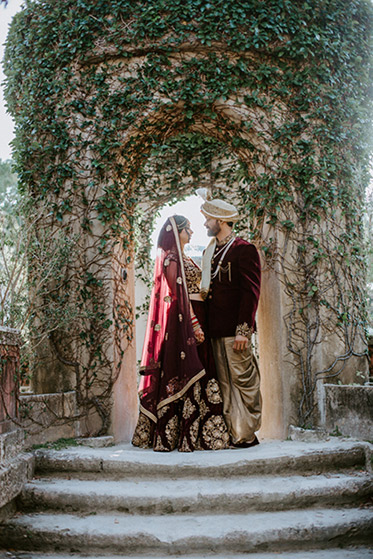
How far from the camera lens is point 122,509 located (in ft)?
11.6

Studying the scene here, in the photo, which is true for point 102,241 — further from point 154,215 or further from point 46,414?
point 154,215

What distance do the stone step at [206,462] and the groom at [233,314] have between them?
56cm

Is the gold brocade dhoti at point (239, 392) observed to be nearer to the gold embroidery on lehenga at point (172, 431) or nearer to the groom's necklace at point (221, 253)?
the gold embroidery on lehenga at point (172, 431)

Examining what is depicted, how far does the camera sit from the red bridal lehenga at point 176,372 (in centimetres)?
458

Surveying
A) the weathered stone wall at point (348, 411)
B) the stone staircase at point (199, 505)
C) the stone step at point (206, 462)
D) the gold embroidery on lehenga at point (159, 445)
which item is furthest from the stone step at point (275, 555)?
the gold embroidery on lehenga at point (159, 445)

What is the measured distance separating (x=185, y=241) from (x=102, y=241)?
2.82ft

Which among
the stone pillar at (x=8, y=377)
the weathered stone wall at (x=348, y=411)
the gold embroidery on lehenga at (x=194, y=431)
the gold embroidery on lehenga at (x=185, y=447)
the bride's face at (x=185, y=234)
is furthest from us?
the bride's face at (x=185, y=234)

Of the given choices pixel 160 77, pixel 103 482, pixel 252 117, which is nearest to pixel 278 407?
pixel 103 482

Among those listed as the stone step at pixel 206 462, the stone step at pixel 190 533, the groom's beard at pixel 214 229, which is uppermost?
the groom's beard at pixel 214 229

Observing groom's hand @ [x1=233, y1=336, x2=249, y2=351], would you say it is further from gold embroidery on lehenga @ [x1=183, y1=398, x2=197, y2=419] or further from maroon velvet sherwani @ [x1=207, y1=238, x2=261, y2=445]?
gold embroidery on lehenga @ [x1=183, y1=398, x2=197, y2=419]

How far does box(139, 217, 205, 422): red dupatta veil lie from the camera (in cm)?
461

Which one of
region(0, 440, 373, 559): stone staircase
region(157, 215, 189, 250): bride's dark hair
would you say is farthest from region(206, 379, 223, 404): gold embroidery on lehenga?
region(157, 215, 189, 250): bride's dark hair

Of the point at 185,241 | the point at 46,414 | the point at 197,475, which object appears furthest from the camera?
the point at 185,241

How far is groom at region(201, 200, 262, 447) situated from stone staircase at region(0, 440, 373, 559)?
43cm
